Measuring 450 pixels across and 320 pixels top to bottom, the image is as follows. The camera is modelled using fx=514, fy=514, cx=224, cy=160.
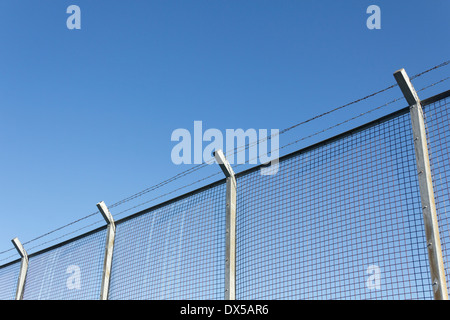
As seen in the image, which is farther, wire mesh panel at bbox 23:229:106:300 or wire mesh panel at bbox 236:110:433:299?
wire mesh panel at bbox 23:229:106:300

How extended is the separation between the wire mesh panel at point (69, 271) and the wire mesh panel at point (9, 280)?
34cm

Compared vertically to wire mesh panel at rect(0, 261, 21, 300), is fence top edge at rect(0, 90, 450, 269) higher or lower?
higher

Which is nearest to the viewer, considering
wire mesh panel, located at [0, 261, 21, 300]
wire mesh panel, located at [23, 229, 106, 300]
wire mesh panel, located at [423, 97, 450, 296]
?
wire mesh panel, located at [423, 97, 450, 296]

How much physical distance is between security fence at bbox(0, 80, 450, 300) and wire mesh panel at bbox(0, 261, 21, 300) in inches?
95.9

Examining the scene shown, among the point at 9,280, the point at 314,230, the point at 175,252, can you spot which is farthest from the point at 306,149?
the point at 9,280

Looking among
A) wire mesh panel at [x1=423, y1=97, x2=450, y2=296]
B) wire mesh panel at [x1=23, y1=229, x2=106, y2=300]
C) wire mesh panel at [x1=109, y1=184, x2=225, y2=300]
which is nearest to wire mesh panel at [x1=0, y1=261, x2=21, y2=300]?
wire mesh panel at [x1=23, y1=229, x2=106, y2=300]

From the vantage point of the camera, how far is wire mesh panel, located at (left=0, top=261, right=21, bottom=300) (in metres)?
8.01

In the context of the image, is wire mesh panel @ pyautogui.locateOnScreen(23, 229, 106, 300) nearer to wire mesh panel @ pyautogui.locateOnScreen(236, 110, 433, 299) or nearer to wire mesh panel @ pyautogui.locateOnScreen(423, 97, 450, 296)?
wire mesh panel @ pyautogui.locateOnScreen(236, 110, 433, 299)

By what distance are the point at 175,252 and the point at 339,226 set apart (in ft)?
6.62

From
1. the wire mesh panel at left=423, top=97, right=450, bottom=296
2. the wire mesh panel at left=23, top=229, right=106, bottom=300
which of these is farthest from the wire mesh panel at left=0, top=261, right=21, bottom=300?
the wire mesh panel at left=423, top=97, right=450, bottom=296

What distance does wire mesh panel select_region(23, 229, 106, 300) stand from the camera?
6.75 m

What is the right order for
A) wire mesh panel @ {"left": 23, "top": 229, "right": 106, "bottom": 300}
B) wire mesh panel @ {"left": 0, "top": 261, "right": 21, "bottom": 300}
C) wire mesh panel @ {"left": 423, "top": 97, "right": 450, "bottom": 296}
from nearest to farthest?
wire mesh panel @ {"left": 423, "top": 97, "right": 450, "bottom": 296}
wire mesh panel @ {"left": 23, "top": 229, "right": 106, "bottom": 300}
wire mesh panel @ {"left": 0, "top": 261, "right": 21, "bottom": 300}

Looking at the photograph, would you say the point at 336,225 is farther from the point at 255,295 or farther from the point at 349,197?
the point at 255,295

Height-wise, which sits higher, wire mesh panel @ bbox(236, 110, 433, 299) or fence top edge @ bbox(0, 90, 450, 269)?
fence top edge @ bbox(0, 90, 450, 269)
